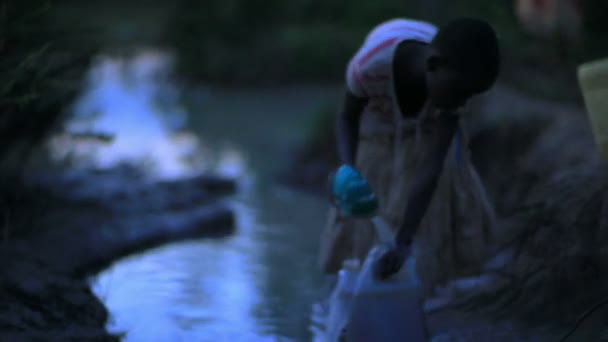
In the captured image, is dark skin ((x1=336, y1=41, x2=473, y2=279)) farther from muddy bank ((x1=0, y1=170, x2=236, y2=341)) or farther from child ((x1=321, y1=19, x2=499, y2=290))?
muddy bank ((x1=0, y1=170, x2=236, y2=341))

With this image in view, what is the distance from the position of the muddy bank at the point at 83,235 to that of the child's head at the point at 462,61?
170cm

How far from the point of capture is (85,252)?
5520 millimetres

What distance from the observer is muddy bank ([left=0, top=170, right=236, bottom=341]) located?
402cm

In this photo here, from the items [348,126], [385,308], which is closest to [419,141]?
[348,126]

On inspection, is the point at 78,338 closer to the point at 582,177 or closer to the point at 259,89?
the point at 582,177

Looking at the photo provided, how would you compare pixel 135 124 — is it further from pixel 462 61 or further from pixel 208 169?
pixel 462 61

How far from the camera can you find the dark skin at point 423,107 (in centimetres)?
335

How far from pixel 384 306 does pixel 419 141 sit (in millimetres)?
848

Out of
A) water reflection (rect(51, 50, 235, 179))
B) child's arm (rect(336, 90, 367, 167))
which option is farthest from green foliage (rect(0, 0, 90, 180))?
child's arm (rect(336, 90, 367, 167))

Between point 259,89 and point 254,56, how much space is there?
613 mm

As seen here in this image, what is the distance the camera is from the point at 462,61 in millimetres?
3289

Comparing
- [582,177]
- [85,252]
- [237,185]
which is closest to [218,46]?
[237,185]

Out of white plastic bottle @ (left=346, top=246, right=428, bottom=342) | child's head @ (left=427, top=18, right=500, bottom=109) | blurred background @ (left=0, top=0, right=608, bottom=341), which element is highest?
blurred background @ (left=0, top=0, right=608, bottom=341)

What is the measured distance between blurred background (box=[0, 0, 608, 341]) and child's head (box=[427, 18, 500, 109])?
3.32 feet
